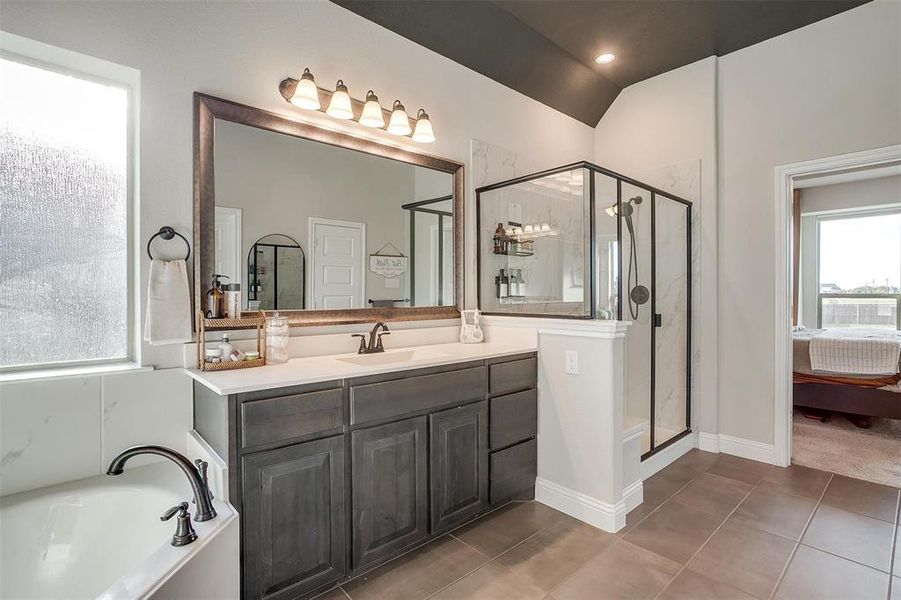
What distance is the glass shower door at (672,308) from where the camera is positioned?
3387 mm

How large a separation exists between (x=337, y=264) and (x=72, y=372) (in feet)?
4.02

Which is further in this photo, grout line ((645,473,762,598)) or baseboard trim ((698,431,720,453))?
baseboard trim ((698,431,720,453))

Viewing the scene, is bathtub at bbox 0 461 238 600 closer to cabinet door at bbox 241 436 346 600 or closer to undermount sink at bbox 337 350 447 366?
cabinet door at bbox 241 436 346 600

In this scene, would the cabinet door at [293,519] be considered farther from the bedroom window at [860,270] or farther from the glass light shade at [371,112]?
the bedroom window at [860,270]

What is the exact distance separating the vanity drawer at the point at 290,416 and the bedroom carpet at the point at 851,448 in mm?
3347

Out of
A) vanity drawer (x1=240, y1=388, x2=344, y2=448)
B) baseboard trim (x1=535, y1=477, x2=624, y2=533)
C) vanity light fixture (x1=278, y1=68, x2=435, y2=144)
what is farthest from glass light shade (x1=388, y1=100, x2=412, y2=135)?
baseboard trim (x1=535, y1=477, x2=624, y2=533)

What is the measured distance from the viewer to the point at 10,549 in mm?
1418

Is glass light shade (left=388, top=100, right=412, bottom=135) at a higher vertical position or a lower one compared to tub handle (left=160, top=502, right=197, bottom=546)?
higher

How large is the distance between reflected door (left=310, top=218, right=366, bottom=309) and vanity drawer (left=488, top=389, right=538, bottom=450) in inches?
38.3

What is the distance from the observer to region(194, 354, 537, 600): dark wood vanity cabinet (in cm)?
157

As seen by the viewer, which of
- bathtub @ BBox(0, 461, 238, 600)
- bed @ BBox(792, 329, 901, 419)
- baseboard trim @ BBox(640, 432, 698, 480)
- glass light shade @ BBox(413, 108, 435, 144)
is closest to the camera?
bathtub @ BBox(0, 461, 238, 600)

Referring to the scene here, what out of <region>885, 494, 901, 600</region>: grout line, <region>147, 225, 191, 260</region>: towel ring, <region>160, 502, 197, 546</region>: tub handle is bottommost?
<region>885, 494, 901, 600</region>: grout line

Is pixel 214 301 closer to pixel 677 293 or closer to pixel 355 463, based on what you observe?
pixel 355 463

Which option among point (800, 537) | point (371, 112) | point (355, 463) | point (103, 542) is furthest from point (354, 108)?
point (800, 537)
